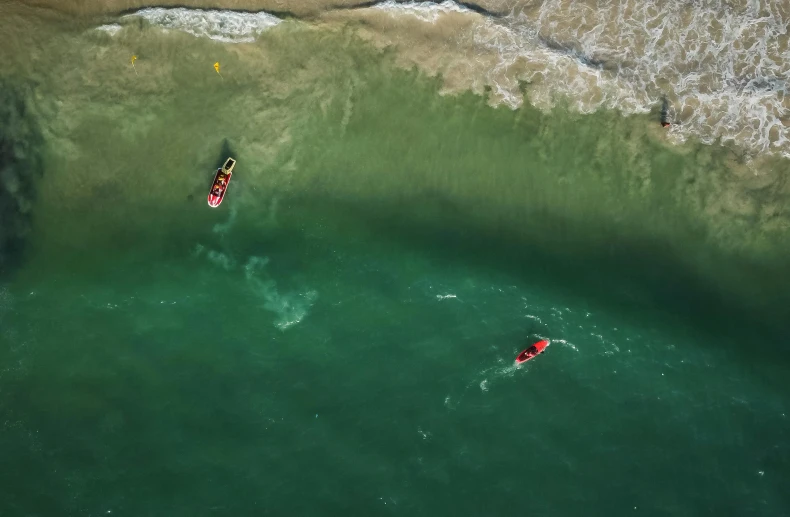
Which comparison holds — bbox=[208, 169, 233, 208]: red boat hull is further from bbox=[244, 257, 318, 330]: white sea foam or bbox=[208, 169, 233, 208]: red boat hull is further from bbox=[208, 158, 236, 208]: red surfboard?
bbox=[244, 257, 318, 330]: white sea foam

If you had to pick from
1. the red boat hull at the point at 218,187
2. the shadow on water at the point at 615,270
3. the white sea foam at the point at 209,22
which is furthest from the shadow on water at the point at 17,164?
the shadow on water at the point at 615,270

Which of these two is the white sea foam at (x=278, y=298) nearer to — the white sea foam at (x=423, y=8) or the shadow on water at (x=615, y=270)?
the shadow on water at (x=615, y=270)

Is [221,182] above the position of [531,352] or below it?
above

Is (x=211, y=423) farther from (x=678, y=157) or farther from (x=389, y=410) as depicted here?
(x=678, y=157)

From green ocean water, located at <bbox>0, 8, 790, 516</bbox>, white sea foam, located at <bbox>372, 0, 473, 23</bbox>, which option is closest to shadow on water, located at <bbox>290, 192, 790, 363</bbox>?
green ocean water, located at <bbox>0, 8, 790, 516</bbox>

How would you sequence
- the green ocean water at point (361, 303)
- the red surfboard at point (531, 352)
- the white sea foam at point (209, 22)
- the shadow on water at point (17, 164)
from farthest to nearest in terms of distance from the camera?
1. the shadow on water at point (17, 164)
2. the white sea foam at point (209, 22)
3. the green ocean water at point (361, 303)
4. the red surfboard at point (531, 352)

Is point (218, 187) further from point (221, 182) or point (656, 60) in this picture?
point (656, 60)

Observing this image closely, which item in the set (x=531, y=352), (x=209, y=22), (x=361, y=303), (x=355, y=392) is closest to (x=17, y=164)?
(x=209, y=22)
